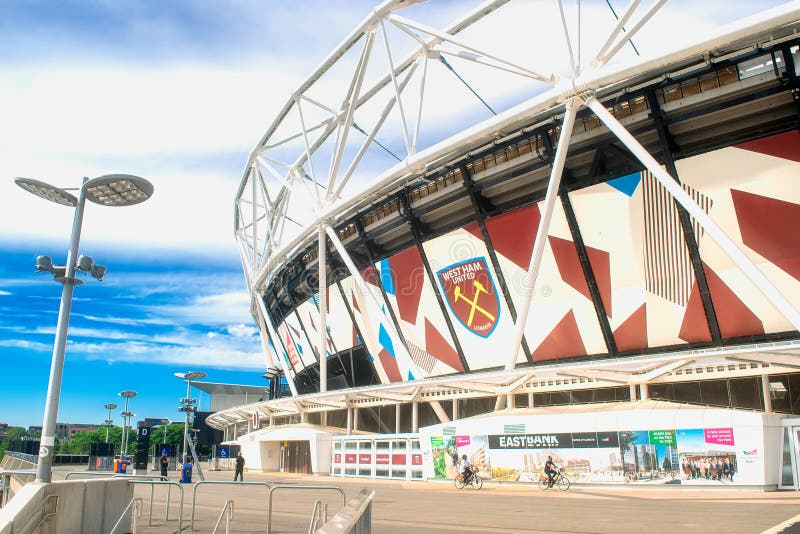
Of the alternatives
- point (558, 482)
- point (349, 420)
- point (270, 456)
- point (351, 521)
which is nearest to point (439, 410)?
point (349, 420)

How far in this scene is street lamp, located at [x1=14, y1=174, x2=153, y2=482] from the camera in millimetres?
10438

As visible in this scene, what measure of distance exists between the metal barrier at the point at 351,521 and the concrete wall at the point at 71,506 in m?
6.09

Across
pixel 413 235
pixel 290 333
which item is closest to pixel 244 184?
pixel 290 333

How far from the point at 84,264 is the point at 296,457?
29866mm

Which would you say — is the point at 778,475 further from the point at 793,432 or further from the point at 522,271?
the point at 522,271

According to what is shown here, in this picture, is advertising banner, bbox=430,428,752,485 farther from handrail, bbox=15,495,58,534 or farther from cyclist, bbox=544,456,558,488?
handrail, bbox=15,495,58,534

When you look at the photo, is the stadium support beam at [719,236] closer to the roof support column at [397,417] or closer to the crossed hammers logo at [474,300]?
the crossed hammers logo at [474,300]

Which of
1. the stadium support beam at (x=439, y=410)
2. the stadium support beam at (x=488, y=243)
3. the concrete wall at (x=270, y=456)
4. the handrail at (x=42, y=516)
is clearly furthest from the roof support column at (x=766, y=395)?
the concrete wall at (x=270, y=456)

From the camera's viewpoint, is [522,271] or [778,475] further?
[522,271]

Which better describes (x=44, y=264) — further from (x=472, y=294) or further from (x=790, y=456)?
(x=790, y=456)

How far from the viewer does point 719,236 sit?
18547 millimetres

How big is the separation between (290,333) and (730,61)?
120 ft

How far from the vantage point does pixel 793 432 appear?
788 inches

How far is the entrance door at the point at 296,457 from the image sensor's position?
37.7m
